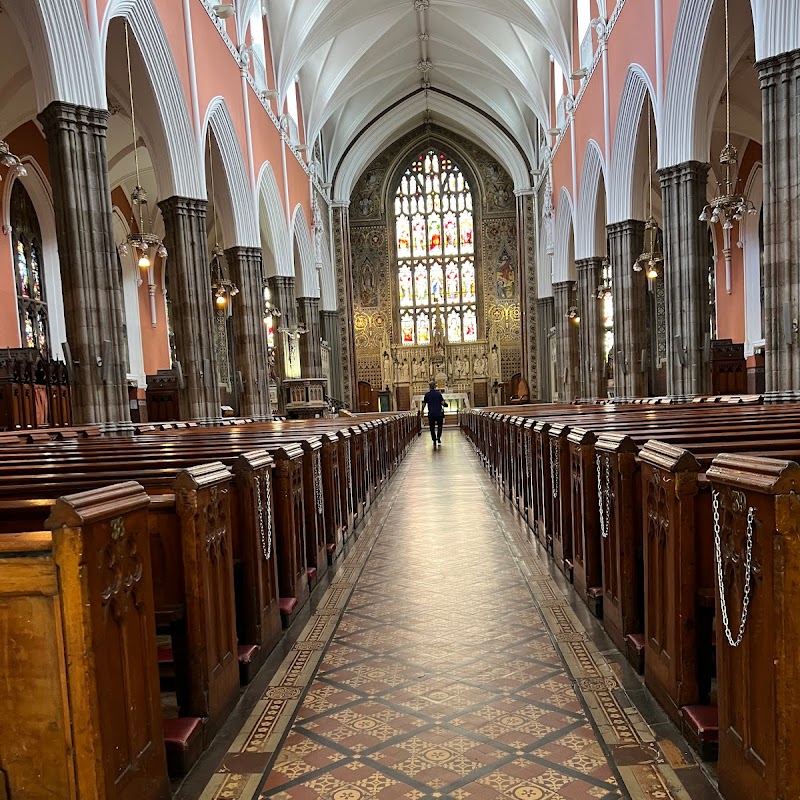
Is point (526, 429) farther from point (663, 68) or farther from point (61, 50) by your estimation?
point (663, 68)

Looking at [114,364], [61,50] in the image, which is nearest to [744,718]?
[114,364]

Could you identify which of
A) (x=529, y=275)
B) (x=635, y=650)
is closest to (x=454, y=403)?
(x=529, y=275)

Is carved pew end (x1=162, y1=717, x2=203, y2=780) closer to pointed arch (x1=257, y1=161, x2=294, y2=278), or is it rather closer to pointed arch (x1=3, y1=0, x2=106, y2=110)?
pointed arch (x1=3, y1=0, x2=106, y2=110)

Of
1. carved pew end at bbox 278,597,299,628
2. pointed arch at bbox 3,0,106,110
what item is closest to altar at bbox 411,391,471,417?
pointed arch at bbox 3,0,106,110

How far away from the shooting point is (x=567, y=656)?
9.39 ft

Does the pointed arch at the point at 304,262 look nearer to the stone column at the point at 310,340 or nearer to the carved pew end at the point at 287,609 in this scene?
the stone column at the point at 310,340

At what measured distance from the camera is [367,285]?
28953 millimetres

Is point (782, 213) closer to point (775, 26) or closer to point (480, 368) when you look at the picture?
point (775, 26)

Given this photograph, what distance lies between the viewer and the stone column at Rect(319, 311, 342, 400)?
26.3 metres

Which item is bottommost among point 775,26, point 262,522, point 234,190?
point 262,522

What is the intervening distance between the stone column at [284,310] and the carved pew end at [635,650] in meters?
16.9

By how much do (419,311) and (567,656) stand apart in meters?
26.7

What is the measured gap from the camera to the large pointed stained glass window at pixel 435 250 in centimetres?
2891

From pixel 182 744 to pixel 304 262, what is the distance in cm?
2225
